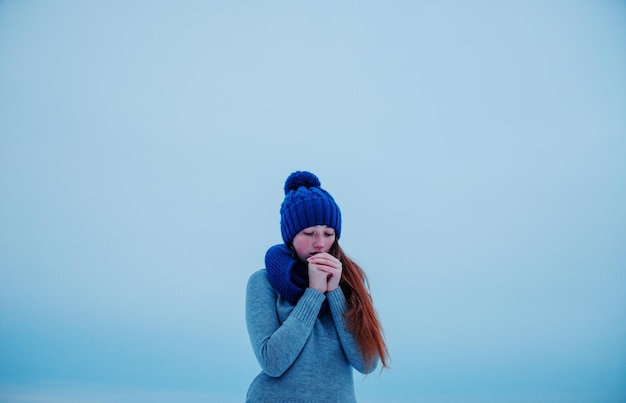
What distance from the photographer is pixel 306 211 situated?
69.4 inches

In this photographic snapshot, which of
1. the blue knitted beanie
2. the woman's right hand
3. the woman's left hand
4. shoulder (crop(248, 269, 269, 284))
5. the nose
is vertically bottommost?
the woman's right hand

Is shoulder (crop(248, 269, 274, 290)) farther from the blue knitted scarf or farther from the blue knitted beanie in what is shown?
the blue knitted beanie

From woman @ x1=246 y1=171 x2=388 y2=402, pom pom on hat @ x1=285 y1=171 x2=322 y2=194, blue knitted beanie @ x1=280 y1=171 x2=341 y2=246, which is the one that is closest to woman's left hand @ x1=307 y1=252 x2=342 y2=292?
woman @ x1=246 y1=171 x2=388 y2=402

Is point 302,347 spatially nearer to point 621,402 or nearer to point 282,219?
point 282,219

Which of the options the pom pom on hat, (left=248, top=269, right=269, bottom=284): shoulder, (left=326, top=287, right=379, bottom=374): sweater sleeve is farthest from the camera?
the pom pom on hat

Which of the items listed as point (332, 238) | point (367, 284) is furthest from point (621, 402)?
point (332, 238)

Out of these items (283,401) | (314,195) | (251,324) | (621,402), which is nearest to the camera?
(283,401)

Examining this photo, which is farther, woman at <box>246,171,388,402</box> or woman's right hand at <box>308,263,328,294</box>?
woman's right hand at <box>308,263,328,294</box>

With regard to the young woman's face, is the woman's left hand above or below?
below

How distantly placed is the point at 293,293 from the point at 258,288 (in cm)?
13

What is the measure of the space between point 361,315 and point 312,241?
314 mm

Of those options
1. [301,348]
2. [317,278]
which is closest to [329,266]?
[317,278]

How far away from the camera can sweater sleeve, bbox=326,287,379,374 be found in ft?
5.35

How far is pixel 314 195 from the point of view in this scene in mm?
1800
